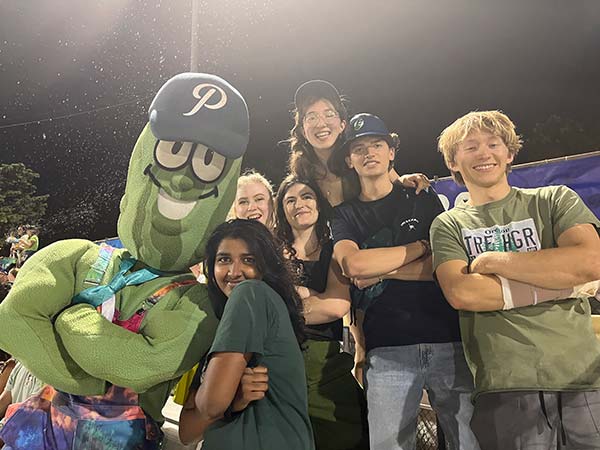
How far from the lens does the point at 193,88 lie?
1427 mm

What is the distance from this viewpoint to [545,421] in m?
1.24

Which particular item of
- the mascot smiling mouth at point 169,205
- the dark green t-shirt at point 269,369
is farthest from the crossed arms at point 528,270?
the mascot smiling mouth at point 169,205

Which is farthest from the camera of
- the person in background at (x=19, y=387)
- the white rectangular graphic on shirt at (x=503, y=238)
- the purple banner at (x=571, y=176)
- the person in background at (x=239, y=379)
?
the purple banner at (x=571, y=176)

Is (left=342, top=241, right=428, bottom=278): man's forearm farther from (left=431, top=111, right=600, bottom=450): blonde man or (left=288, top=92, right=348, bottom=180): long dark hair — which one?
(left=288, top=92, right=348, bottom=180): long dark hair

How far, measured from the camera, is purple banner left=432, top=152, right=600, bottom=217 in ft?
6.89

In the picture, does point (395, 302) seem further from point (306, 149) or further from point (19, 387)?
point (19, 387)

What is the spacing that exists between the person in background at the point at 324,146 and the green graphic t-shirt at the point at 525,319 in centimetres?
40

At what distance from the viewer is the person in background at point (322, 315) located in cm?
151

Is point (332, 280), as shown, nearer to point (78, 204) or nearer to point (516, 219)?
point (516, 219)

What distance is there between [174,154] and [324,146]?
539 millimetres

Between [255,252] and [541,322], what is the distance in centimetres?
71

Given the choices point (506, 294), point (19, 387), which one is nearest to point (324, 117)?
point (506, 294)

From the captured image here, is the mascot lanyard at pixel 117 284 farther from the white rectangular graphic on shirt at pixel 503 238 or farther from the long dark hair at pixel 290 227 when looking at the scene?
the white rectangular graphic on shirt at pixel 503 238

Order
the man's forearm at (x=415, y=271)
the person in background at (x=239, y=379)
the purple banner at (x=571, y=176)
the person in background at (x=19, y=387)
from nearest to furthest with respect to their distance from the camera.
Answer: the person in background at (x=239, y=379) < the man's forearm at (x=415, y=271) < the person in background at (x=19, y=387) < the purple banner at (x=571, y=176)
